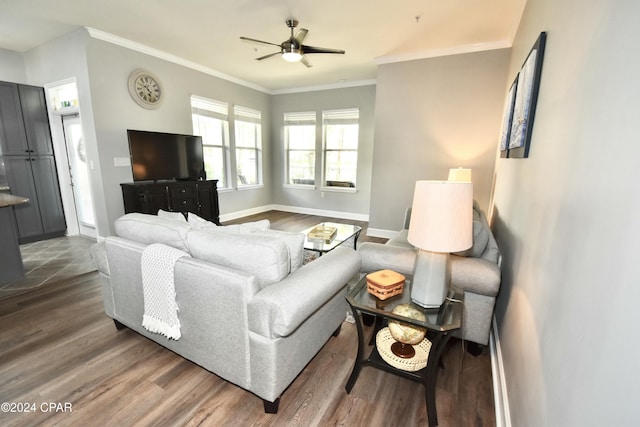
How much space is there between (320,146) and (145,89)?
11.0 ft

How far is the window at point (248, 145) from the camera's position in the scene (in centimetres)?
571

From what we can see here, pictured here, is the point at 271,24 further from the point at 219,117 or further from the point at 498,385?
the point at 498,385

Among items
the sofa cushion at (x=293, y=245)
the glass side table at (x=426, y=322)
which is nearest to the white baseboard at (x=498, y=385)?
the glass side table at (x=426, y=322)

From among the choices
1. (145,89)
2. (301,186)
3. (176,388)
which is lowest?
(176,388)

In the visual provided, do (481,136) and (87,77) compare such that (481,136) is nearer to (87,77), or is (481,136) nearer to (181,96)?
(181,96)

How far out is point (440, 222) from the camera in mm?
1188

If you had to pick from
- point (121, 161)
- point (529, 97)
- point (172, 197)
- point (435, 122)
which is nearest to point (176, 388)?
point (529, 97)

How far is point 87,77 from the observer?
132 inches

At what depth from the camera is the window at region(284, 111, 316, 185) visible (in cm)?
611

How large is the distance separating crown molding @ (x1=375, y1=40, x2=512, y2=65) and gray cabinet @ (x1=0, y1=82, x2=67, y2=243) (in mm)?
5162

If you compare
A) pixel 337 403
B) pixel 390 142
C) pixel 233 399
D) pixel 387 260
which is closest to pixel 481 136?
pixel 390 142

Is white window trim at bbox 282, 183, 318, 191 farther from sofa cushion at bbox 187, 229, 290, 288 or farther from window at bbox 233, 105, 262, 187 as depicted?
sofa cushion at bbox 187, 229, 290, 288

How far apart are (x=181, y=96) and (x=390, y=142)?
354 cm

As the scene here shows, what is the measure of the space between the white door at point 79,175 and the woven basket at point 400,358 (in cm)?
456
